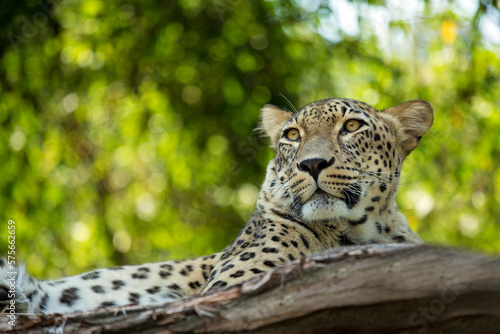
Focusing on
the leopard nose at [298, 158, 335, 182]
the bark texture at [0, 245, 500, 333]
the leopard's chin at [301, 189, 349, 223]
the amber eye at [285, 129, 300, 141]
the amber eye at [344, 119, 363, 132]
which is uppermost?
the amber eye at [344, 119, 363, 132]

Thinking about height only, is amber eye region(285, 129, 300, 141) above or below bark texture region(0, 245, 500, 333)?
above

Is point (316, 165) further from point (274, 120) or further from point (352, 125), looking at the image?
point (274, 120)

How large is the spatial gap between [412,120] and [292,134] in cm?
138

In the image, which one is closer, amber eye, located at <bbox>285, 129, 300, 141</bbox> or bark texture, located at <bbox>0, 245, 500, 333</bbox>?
bark texture, located at <bbox>0, 245, 500, 333</bbox>

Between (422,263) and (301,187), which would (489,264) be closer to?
(422,263)

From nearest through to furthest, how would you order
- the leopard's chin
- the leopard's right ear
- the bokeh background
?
the leopard's chin
the leopard's right ear
the bokeh background

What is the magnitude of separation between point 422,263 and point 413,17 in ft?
30.7

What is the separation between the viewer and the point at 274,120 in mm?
7535

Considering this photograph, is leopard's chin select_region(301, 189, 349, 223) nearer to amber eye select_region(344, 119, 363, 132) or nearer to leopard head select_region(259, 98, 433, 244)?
leopard head select_region(259, 98, 433, 244)

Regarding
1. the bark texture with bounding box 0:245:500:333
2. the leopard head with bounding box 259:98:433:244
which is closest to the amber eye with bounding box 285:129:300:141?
the leopard head with bounding box 259:98:433:244

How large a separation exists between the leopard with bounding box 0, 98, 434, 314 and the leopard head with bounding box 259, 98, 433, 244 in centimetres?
1

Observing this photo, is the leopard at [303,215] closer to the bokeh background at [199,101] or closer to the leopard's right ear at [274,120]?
the leopard's right ear at [274,120]

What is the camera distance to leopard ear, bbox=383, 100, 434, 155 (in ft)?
22.4

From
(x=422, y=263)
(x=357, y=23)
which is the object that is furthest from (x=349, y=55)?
(x=422, y=263)
